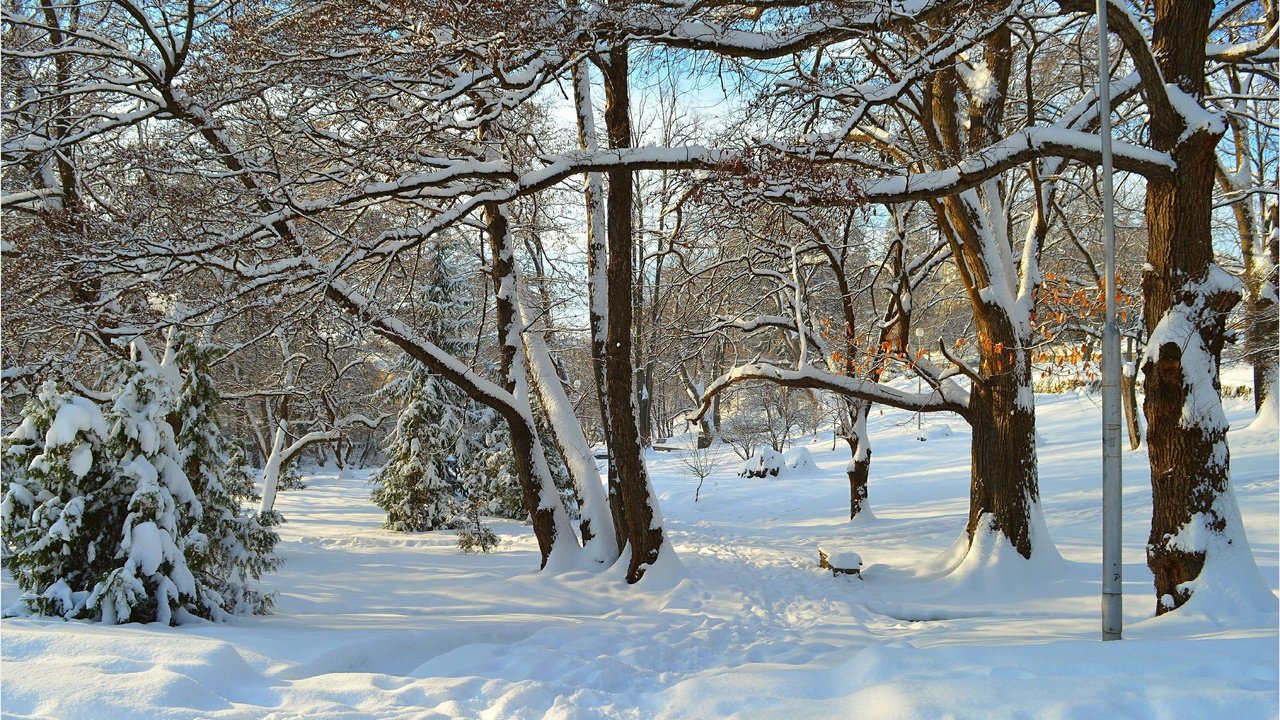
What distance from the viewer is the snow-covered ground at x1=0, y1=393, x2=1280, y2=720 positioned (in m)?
3.64

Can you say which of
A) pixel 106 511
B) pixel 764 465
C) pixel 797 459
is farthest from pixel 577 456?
pixel 797 459

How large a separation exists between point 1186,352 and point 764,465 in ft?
58.7

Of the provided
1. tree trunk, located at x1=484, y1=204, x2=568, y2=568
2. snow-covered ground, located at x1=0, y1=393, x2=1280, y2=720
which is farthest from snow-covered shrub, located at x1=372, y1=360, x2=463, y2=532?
tree trunk, located at x1=484, y1=204, x2=568, y2=568

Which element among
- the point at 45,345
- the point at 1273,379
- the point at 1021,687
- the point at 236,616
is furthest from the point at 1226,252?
the point at 45,345

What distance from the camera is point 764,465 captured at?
22953 millimetres

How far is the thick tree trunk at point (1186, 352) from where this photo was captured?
17.5 ft

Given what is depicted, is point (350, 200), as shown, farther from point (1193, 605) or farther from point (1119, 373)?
point (1193, 605)

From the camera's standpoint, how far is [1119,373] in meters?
4.75

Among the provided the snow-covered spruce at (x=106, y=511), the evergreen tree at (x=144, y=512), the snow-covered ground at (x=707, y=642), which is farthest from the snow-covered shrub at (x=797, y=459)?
the evergreen tree at (x=144, y=512)

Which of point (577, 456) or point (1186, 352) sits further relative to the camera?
point (577, 456)

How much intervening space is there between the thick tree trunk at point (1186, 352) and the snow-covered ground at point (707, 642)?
50 centimetres

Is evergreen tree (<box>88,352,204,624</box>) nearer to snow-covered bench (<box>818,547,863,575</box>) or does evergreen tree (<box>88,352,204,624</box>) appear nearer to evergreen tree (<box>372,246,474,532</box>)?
snow-covered bench (<box>818,547,863,575</box>)

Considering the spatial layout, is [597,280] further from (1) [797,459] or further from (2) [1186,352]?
(1) [797,459]

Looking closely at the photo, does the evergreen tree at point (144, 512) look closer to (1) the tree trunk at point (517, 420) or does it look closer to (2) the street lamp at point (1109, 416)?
(1) the tree trunk at point (517, 420)
